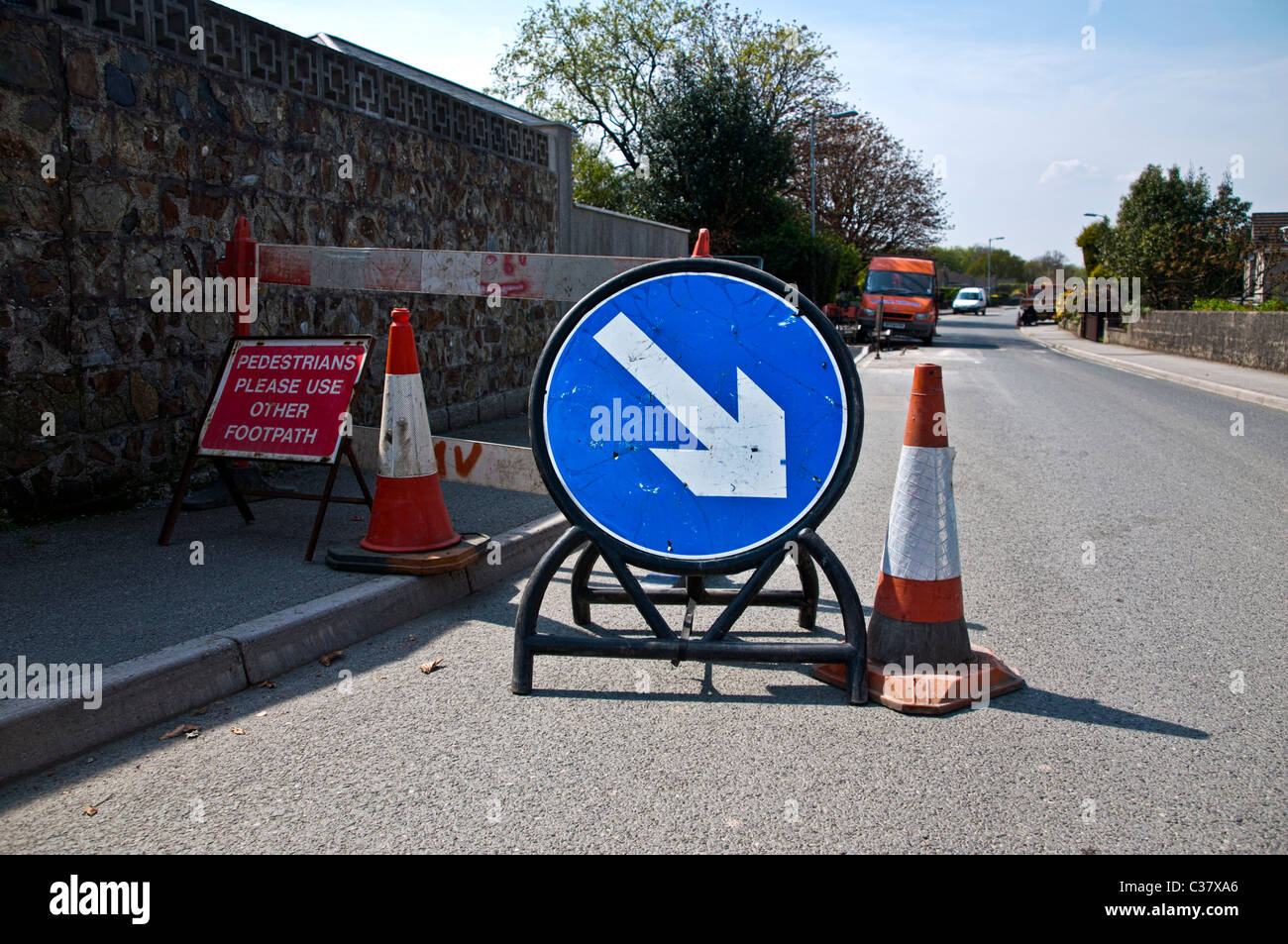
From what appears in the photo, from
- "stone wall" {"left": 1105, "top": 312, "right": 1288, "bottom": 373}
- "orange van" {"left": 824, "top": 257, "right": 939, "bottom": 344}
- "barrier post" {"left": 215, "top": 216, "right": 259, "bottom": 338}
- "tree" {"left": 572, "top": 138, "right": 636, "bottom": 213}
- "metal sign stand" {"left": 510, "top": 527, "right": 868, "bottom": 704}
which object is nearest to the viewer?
"metal sign stand" {"left": 510, "top": 527, "right": 868, "bottom": 704}

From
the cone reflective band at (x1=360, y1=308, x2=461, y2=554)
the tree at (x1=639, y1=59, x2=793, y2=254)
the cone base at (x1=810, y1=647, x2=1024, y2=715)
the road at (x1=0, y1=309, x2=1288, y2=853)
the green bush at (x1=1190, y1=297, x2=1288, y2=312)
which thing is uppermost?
the tree at (x1=639, y1=59, x2=793, y2=254)

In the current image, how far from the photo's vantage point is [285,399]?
17.4 feet

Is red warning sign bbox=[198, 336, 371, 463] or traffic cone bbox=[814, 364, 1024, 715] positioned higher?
red warning sign bbox=[198, 336, 371, 463]

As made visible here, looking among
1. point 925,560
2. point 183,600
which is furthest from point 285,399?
point 925,560

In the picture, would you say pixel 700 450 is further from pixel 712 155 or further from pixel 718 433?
pixel 712 155

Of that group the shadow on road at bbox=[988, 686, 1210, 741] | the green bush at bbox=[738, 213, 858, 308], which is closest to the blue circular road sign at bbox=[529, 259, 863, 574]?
the shadow on road at bbox=[988, 686, 1210, 741]

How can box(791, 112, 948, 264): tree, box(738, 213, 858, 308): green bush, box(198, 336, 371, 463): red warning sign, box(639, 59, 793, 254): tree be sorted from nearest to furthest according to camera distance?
box(198, 336, 371, 463): red warning sign → box(639, 59, 793, 254): tree → box(738, 213, 858, 308): green bush → box(791, 112, 948, 264): tree

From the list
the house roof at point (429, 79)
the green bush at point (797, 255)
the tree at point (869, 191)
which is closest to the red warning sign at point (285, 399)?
the house roof at point (429, 79)

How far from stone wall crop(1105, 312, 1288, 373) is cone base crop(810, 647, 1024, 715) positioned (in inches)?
735

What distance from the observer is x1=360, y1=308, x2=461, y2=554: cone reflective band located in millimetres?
4738

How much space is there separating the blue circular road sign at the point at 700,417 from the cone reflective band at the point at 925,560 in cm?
25

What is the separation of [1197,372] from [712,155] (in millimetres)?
16896

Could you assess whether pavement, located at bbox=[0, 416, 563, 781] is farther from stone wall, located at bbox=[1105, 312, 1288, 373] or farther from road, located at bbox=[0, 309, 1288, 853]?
stone wall, located at bbox=[1105, 312, 1288, 373]

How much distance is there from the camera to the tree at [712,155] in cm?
3078
